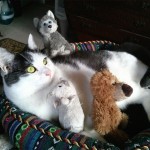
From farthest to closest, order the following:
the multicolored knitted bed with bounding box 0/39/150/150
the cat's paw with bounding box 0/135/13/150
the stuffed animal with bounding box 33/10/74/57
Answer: the stuffed animal with bounding box 33/10/74/57 → the cat's paw with bounding box 0/135/13/150 → the multicolored knitted bed with bounding box 0/39/150/150

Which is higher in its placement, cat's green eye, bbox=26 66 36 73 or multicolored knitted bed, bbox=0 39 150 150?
cat's green eye, bbox=26 66 36 73

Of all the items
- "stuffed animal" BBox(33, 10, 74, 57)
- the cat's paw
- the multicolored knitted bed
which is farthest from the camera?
"stuffed animal" BBox(33, 10, 74, 57)

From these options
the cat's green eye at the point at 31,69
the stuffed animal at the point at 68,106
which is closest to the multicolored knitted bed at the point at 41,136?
the stuffed animal at the point at 68,106

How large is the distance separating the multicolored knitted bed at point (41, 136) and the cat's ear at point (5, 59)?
0.48 feet

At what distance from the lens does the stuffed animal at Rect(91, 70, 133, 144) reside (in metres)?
0.82

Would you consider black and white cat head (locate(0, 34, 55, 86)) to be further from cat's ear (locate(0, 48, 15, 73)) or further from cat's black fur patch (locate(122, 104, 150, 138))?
cat's black fur patch (locate(122, 104, 150, 138))

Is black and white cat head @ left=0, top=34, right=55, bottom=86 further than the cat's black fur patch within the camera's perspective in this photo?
No

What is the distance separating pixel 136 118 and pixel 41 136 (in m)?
0.38

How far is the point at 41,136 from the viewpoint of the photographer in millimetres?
821

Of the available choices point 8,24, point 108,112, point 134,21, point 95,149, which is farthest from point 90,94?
point 8,24

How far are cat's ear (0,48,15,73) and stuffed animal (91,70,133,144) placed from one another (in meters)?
0.26

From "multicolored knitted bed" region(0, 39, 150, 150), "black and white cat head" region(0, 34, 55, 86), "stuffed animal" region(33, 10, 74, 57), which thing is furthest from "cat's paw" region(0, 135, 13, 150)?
"stuffed animal" region(33, 10, 74, 57)

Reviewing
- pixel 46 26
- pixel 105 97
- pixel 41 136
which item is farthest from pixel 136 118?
pixel 46 26

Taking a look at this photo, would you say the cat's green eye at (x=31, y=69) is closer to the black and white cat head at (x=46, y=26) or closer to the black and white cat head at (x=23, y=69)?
the black and white cat head at (x=23, y=69)
